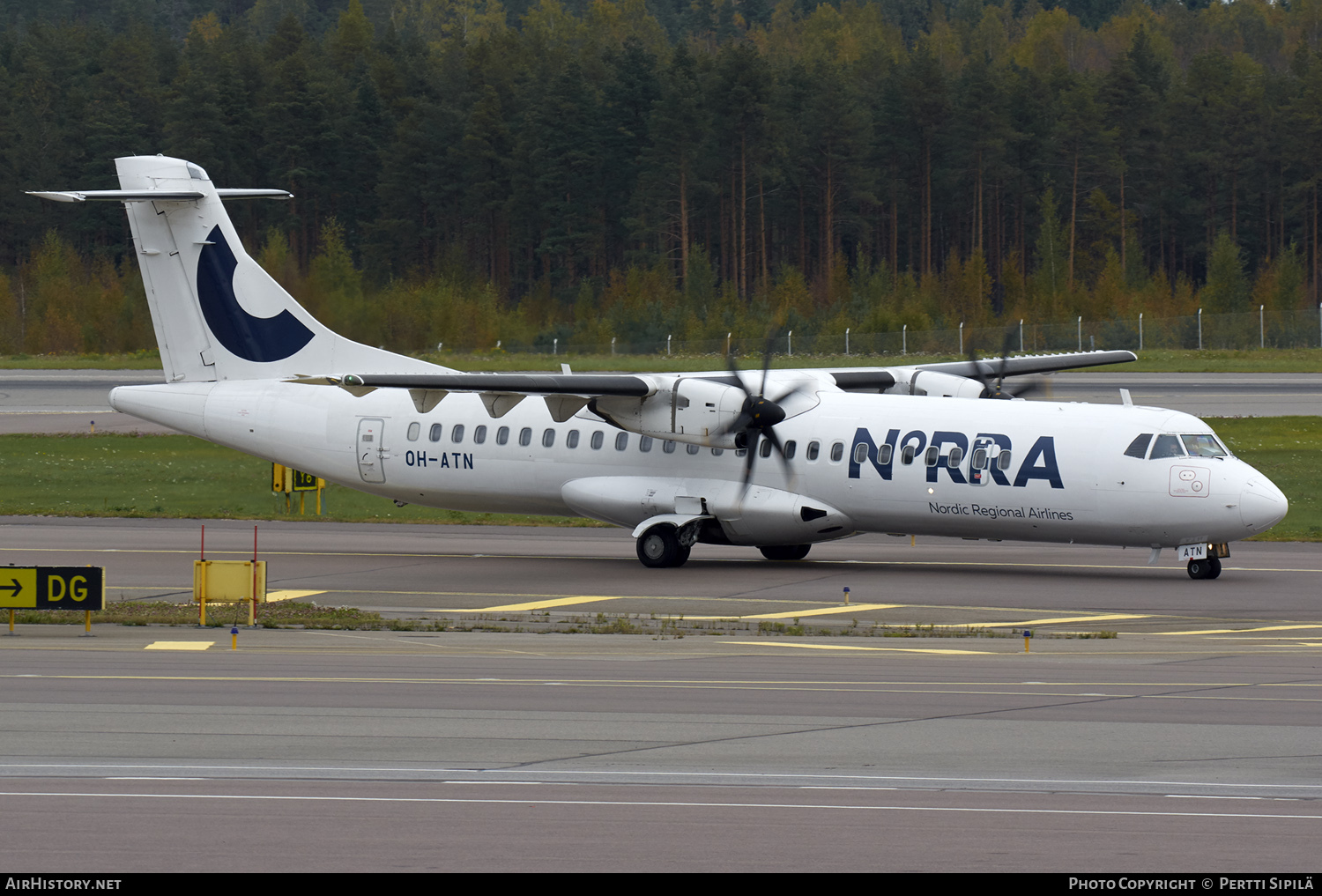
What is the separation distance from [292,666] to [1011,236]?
9490 centimetres

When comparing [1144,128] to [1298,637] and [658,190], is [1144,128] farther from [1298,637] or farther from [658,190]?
[1298,637]

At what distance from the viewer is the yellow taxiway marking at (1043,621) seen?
65.9ft

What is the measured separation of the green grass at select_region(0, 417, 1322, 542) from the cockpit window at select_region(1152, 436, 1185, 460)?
25.3 feet

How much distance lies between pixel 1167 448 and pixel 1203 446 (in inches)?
25.7

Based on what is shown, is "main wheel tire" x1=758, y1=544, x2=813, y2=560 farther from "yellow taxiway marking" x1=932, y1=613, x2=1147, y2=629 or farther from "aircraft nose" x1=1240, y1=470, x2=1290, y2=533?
A: "aircraft nose" x1=1240, y1=470, x2=1290, y2=533

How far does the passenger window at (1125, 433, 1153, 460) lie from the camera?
77.5ft

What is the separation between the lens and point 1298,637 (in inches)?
744

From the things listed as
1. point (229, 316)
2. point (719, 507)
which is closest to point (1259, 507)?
point (719, 507)

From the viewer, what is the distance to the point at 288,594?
22.9 metres

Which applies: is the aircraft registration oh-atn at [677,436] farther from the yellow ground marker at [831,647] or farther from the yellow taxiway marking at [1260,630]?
the yellow ground marker at [831,647]

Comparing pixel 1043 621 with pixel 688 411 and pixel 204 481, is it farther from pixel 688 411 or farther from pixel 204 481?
pixel 204 481

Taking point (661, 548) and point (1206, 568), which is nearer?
point (1206, 568)

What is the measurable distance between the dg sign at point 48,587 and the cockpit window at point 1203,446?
627 inches
